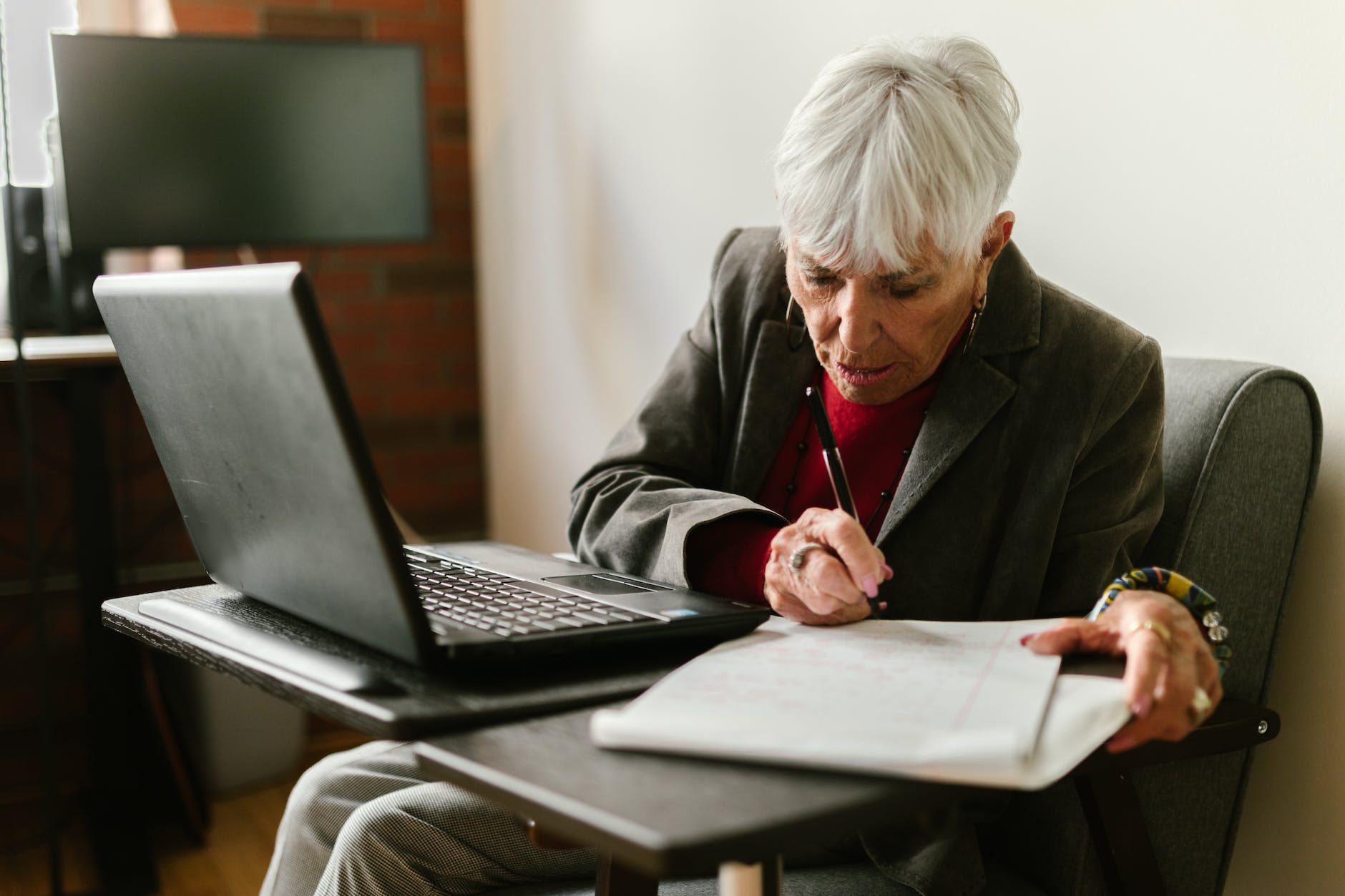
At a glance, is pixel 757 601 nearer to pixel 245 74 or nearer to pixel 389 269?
pixel 245 74

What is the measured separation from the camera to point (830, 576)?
939mm

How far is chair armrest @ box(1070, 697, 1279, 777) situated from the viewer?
2.90ft

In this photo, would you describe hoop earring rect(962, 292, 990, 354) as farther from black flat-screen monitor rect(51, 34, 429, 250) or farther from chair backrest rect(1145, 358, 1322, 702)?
black flat-screen monitor rect(51, 34, 429, 250)

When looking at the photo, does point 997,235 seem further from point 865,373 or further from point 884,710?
point 884,710

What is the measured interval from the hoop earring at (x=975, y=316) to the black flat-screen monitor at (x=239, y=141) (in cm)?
160

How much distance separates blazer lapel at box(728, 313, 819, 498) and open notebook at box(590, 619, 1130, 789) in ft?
1.69

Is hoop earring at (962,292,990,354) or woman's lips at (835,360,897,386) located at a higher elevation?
hoop earring at (962,292,990,354)

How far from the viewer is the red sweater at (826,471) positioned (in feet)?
3.91

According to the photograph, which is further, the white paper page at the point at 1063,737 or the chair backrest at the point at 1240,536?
the chair backrest at the point at 1240,536

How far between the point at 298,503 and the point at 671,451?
0.69 m

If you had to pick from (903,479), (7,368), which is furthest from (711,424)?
(7,368)

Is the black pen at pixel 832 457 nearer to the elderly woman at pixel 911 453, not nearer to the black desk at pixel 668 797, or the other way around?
the elderly woman at pixel 911 453

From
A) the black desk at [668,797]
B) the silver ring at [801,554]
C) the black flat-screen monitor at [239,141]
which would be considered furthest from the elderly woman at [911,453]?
the black flat-screen monitor at [239,141]

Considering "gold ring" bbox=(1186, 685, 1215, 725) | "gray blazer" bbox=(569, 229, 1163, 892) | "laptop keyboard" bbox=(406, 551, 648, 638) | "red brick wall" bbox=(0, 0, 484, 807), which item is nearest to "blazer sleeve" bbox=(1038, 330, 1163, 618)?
"gray blazer" bbox=(569, 229, 1163, 892)
